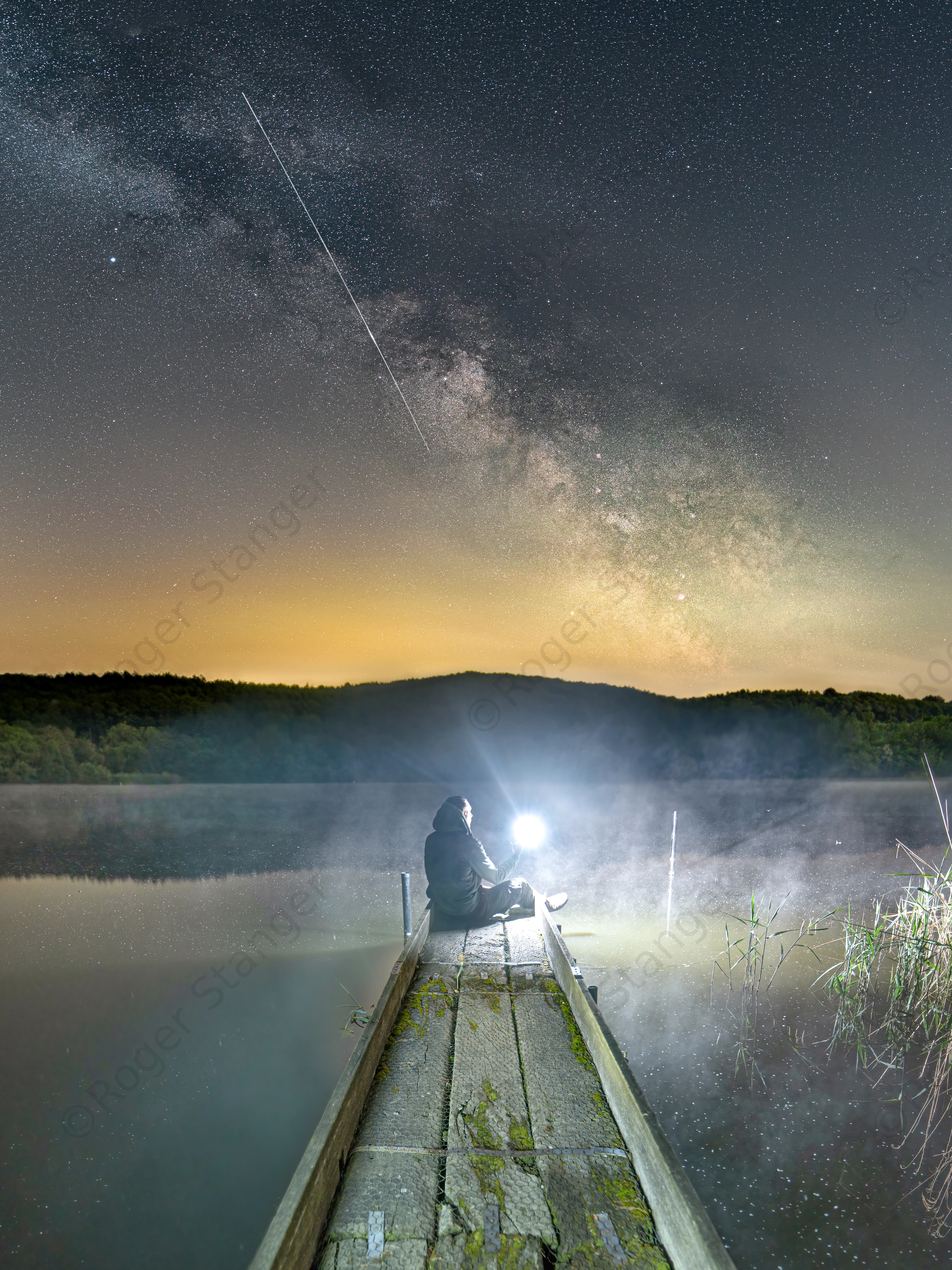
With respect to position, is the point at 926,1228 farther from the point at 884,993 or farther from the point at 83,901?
the point at 83,901

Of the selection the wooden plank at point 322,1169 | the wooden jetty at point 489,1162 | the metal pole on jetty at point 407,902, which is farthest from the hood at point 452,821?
the wooden plank at point 322,1169

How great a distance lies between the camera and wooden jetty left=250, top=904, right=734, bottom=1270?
2.21 meters

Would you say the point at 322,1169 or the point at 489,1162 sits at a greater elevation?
the point at 322,1169

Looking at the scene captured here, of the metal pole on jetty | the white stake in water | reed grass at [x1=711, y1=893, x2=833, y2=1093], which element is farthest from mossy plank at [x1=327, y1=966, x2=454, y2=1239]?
the white stake in water

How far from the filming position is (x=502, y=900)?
628cm

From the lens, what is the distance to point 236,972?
8133 mm

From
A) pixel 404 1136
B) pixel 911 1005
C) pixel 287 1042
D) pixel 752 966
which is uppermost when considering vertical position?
pixel 404 1136

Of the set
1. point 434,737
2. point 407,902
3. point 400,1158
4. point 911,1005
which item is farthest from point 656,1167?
point 434,737

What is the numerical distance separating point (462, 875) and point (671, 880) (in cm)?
702

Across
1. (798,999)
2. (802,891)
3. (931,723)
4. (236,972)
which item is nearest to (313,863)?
(236,972)

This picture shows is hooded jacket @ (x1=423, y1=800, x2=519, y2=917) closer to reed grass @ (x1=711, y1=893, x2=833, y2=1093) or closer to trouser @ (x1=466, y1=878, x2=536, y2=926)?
trouser @ (x1=466, y1=878, x2=536, y2=926)

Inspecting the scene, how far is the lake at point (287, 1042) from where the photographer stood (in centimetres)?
391

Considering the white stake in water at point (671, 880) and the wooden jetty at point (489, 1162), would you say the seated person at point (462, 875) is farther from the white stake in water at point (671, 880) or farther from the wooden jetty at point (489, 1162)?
the white stake in water at point (671, 880)

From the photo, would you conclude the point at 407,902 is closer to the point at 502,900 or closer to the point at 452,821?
the point at 502,900
